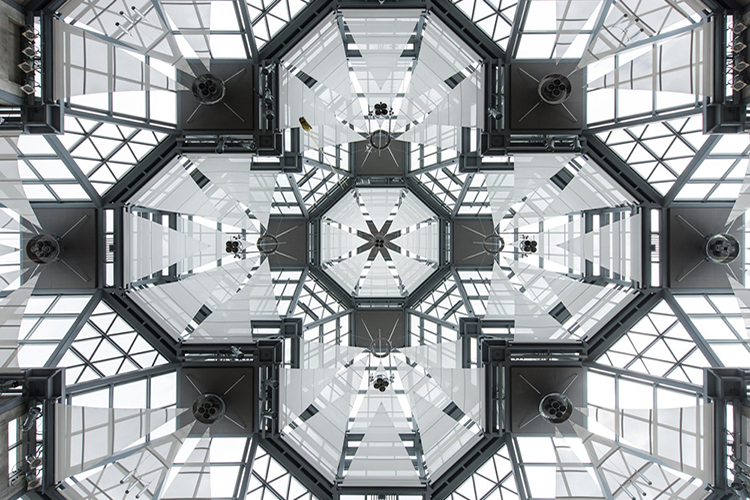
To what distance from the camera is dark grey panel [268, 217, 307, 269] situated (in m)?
30.0

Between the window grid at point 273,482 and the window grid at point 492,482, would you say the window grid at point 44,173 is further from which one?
the window grid at point 492,482

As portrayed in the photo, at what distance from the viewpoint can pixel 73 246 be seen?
64.5ft

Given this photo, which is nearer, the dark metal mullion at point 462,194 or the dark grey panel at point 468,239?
the dark metal mullion at point 462,194

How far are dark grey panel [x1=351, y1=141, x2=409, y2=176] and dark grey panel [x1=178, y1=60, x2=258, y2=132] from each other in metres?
11.6

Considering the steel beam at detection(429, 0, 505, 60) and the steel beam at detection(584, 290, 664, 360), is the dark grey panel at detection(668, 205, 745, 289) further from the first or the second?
the steel beam at detection(429, 0, 505, 60)

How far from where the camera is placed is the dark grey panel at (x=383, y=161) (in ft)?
Answer: 99.5

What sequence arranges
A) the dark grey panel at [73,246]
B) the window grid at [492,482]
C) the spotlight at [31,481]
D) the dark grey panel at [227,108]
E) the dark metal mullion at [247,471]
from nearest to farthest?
the spotlight at [31,481] → the dark grey panel at [227,108] → the dark grey panel at [73,246] → the dark metal mullion at [247,471] → the window grid at [492,482]

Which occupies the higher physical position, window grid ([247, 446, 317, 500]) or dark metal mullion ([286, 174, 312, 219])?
dark metal mullion ([286, 174, 312, 219])

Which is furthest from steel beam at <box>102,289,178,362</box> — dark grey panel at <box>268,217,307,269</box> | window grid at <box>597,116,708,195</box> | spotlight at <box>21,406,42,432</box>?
window grid at <box>597,116,708,195</box>

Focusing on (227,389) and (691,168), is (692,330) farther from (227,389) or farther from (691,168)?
(227,389)

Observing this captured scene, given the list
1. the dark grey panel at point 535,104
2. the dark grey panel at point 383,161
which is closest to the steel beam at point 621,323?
the dark grey panel at point 535,104

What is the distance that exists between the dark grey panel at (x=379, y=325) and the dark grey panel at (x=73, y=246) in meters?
18.5

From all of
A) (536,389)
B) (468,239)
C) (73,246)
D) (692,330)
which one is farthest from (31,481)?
(692,330)

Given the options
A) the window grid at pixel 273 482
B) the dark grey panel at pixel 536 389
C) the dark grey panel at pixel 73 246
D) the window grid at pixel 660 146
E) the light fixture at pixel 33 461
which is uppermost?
the window grid at pixel 660 146
